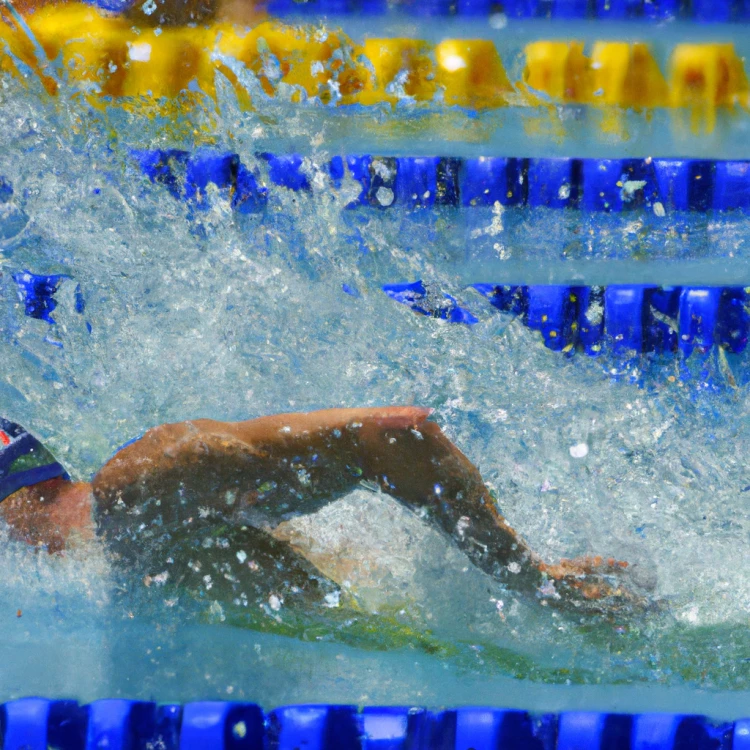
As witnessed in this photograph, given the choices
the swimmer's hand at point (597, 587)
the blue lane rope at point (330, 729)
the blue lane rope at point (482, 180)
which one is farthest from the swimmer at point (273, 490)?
the blue lane rope at point (482, 180)

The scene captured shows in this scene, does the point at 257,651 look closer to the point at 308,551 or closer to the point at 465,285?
the point at 308,551

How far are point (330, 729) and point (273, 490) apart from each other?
574 millimetres

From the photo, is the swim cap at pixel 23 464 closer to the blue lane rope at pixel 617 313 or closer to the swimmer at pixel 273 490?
the swimmer at pixel 273 490

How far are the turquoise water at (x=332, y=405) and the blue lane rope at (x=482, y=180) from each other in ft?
0.12

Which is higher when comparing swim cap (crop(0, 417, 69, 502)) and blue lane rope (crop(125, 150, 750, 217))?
blue lane rope (crop(125, 150, 750, 217))

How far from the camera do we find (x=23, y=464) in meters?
1.47

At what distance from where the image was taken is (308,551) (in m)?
1.44

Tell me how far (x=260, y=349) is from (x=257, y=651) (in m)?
0.73

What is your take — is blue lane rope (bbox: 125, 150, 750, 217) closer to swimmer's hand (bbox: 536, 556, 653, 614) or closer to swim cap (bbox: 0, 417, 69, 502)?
swim cap (bbox: 0, 417, 69, 502)

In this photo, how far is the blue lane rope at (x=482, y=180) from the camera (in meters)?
1.46

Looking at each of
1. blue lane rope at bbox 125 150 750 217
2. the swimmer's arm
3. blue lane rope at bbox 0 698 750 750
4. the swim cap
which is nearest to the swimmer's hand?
blue lane rope at bbox 0 698 750 750

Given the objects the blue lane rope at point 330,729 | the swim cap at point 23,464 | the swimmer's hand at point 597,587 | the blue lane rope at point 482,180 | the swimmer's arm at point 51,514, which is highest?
the blue lane rope at point 482,180

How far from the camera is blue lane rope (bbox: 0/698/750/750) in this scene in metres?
1.41

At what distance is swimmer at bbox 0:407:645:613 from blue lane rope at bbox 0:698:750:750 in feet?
0.96
